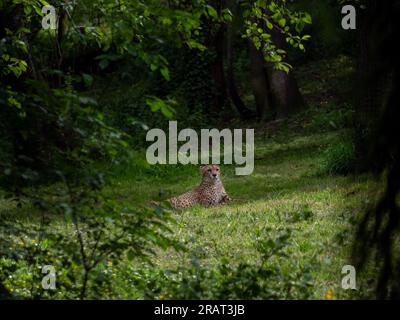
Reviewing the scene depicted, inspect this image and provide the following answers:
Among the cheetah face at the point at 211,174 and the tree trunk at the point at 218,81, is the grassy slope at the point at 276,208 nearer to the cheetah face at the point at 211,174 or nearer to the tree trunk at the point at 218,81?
the cheetah face at the point at 211,174

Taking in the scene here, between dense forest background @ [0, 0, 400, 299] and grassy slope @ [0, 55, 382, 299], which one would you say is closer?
dense forest background @ [0, 0, 400, 299]

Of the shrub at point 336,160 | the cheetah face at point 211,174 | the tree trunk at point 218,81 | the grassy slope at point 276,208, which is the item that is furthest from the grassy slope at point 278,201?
the tree trunk at point 218,81

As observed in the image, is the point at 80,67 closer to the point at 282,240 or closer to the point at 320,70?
the point at 320,70

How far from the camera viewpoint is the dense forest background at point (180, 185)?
4.45 meters

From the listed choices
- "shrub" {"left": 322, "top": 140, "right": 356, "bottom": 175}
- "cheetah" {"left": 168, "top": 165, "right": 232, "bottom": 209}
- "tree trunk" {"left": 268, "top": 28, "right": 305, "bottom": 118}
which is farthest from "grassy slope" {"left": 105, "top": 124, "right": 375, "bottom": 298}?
"tree trunk" {"left": 268, "top": 28, "right": 305, "bottom": 118}

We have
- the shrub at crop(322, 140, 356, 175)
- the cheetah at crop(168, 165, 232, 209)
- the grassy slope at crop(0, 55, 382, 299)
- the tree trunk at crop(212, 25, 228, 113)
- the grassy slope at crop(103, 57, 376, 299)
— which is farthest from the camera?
the tree trunk at crop(212, 25, 228, 113)

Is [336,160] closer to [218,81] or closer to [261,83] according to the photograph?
[261,83]

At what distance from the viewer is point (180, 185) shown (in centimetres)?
1853

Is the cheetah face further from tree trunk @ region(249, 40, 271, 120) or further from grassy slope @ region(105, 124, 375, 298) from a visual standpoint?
tree trunk @ region(249, 40, 271, 120)

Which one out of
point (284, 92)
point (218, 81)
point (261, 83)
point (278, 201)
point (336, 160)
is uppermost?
point (218, 81)

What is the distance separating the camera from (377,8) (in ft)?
14.2

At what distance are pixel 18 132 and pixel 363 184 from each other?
2898 millimetres

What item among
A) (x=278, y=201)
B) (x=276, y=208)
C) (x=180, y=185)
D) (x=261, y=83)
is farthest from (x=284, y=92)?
(x=276, y=208)

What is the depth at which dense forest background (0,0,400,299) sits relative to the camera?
445 cm
